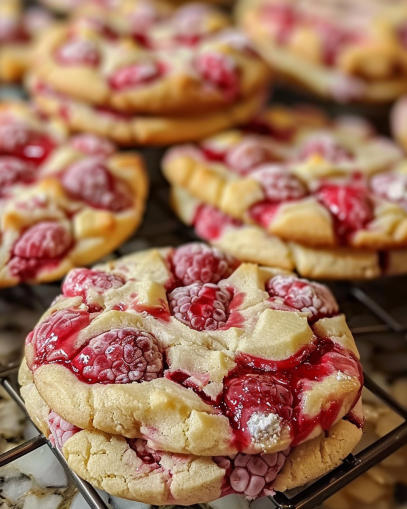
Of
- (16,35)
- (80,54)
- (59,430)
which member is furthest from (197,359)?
(16,35)

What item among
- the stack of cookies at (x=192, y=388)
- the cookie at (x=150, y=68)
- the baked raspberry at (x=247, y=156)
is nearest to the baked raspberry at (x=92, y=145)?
the cookie at (x=150, y=68)

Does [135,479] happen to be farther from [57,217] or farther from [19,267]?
[57,217]

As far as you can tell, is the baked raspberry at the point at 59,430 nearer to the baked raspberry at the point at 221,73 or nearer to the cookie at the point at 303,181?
the cookie at the point at 303,181

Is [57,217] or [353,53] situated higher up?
[353,53]

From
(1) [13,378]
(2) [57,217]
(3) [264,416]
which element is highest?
(3) [264,416]

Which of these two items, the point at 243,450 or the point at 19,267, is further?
the point at 19,267

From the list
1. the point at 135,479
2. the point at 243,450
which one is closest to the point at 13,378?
the point at 135,479
